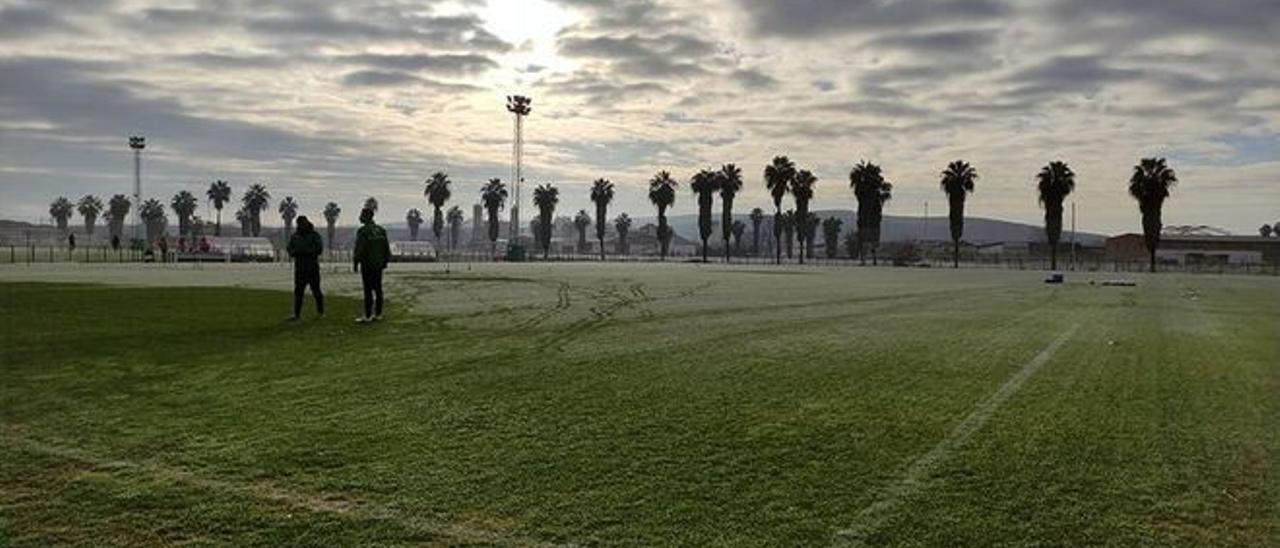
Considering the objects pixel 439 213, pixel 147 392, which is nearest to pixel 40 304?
pixel 147 392

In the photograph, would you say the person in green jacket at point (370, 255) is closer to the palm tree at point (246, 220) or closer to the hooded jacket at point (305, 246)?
the hooded jacket at point (305, 246)

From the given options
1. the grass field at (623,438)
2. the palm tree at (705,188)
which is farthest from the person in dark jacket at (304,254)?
the palm tree at (705,188)

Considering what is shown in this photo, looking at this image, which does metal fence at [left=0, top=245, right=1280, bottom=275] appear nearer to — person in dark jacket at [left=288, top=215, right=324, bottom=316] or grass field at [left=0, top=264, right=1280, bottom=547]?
person in dark jacket at [left=288, top=215, right=324, bottom=316]

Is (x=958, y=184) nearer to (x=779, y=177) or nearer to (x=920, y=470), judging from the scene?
(x=779, y=177)

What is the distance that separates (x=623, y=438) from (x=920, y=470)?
1749 millimetres

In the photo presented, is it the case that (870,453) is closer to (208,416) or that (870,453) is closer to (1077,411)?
(1077,411)

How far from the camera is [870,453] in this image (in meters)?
5.31

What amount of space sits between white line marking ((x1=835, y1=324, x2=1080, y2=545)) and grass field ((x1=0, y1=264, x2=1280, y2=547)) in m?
0.02

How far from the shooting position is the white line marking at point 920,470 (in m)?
3.91

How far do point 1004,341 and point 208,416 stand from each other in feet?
31.5

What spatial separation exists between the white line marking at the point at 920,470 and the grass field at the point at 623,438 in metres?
0.02

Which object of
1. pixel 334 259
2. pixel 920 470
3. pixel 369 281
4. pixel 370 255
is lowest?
pixel 920 470

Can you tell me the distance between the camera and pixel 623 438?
18.4 feet

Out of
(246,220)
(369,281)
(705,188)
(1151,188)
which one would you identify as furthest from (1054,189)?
(246,220)
